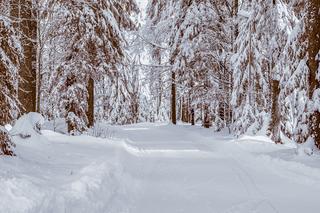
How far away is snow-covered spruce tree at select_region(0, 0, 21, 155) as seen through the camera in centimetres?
867

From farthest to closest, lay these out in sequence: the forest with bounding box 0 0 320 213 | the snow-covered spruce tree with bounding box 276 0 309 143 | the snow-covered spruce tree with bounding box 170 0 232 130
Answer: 1. the snow-covered spruce tree with bounding box 170 0 232 130
2. the snow-covered spruce tree with bounding box 276 0 309 143
3. the forest with bounding box 0 0 320 213

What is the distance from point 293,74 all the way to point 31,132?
8.59 meters

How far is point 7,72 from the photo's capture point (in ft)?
28.7

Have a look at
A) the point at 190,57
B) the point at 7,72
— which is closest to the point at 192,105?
the point at 190,57

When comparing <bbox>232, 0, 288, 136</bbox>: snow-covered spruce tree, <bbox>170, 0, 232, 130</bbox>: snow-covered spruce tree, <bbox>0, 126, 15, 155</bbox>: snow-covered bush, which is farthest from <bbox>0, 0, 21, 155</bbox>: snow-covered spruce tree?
<bbox>170, 0, 232, 130</bbox>: snow-covered spruce tree

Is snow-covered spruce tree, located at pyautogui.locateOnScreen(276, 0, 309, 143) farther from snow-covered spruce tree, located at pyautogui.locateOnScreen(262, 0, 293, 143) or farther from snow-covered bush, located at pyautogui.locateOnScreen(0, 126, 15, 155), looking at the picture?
snow-covered bush, located at pyautogui.locateOnScreen(0, 126, 15, 155)

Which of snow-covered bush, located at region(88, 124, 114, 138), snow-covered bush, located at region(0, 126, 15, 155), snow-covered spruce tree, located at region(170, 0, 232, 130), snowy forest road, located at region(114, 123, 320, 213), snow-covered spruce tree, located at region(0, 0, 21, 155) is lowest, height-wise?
snowy forest road, located at region(114, 123, 320, 213)

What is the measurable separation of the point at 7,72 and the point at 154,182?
3.84 metres

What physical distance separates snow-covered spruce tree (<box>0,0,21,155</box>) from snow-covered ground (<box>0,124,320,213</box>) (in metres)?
0.51

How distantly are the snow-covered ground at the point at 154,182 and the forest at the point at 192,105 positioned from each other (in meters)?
0.03

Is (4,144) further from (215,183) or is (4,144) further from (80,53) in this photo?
(80,53)

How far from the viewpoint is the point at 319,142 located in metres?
12.7

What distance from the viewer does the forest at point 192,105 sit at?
7.30 meters

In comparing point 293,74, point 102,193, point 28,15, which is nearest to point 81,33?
point 28,15
